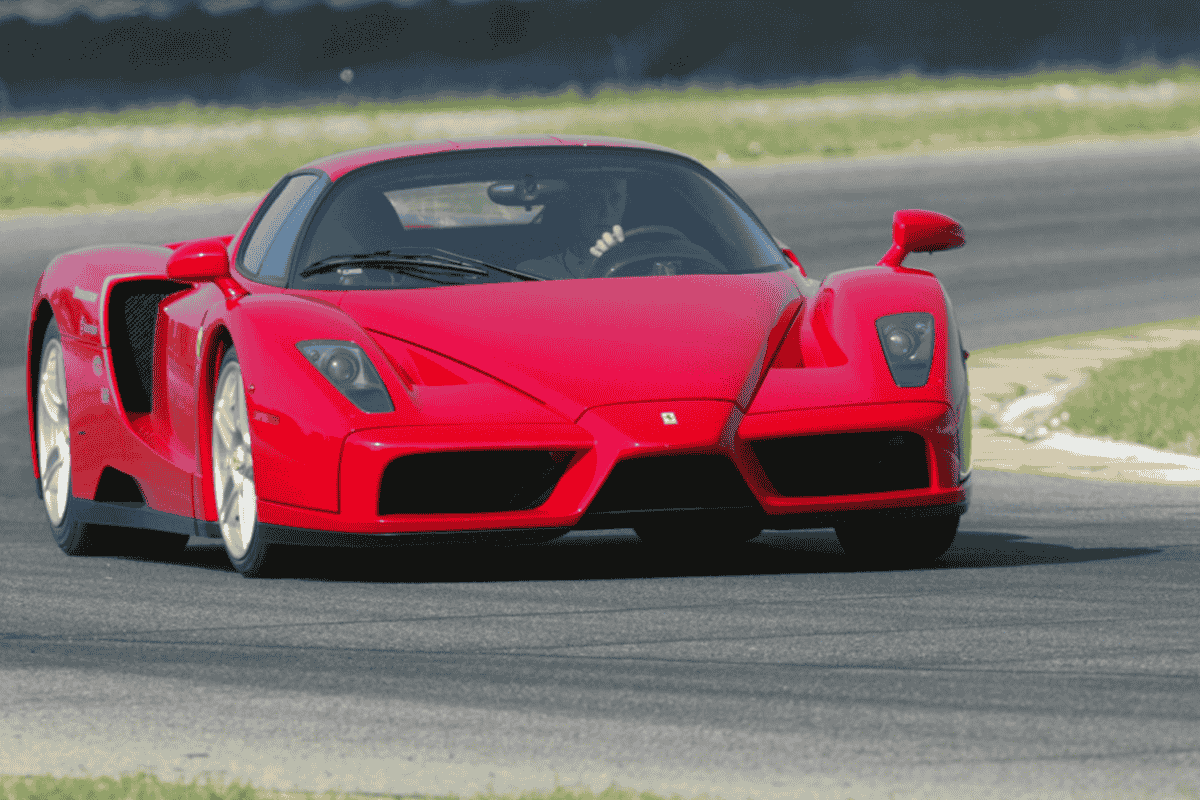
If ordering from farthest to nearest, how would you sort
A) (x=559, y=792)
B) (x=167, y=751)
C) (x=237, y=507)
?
(x=237, y=507), (x=167, y=751), (x=559, y=792)

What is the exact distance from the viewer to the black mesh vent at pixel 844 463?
6.41 meters

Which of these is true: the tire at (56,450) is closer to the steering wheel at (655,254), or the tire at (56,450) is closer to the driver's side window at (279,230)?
the driver's side window at (279,230)

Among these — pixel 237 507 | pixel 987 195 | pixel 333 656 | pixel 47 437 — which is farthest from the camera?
pixel 987 195

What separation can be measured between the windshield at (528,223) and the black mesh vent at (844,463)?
0.95m

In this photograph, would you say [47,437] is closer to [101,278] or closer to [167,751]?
[101,278]

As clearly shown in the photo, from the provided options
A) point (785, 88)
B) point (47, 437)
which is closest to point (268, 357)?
point (47, 437)

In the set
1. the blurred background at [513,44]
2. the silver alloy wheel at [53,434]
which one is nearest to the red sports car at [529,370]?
the silver alloy wheel at [53,434]

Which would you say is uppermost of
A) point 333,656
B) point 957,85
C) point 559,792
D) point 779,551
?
point 559,792

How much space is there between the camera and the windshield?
23.3ft

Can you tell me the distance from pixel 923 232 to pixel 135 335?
8.45 feet

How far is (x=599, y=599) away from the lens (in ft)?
20.5

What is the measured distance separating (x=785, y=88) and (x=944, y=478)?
22.5 metres

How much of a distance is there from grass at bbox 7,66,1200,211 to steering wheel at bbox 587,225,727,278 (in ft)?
49.1

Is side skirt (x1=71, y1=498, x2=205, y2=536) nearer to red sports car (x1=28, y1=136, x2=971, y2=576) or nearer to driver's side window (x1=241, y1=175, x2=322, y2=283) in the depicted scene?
red sports car (x1=28, y1=136, x2=971, y2=576)
